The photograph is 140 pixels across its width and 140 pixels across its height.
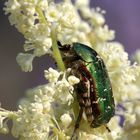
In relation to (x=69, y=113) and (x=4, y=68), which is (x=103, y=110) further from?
(x=4, y=68)

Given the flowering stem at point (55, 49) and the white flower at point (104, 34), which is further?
the white flower at point (104, 34)

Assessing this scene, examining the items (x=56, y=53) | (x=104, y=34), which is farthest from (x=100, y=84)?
(x=104, y=34)

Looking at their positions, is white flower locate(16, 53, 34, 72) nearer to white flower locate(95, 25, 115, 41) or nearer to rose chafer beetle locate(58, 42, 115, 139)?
rose chafer beetle locate(58, 42, 115, 139)

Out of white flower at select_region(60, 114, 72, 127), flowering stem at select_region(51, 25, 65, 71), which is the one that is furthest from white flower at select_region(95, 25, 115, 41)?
white flower at select_region(60, 114, 72, 127)

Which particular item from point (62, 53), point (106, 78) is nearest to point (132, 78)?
point (106, 78)

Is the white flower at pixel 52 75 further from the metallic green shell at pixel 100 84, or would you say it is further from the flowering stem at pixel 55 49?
the metallic green shell at pixel 100 84

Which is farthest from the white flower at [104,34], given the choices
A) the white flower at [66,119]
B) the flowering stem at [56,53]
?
the white flower at [66,119]

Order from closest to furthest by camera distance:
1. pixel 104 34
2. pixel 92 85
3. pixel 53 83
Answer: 1. pixel 53 83
2. pixel 92 85
3. pixel 104 34

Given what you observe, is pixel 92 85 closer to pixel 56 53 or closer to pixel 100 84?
pixel 100 84
